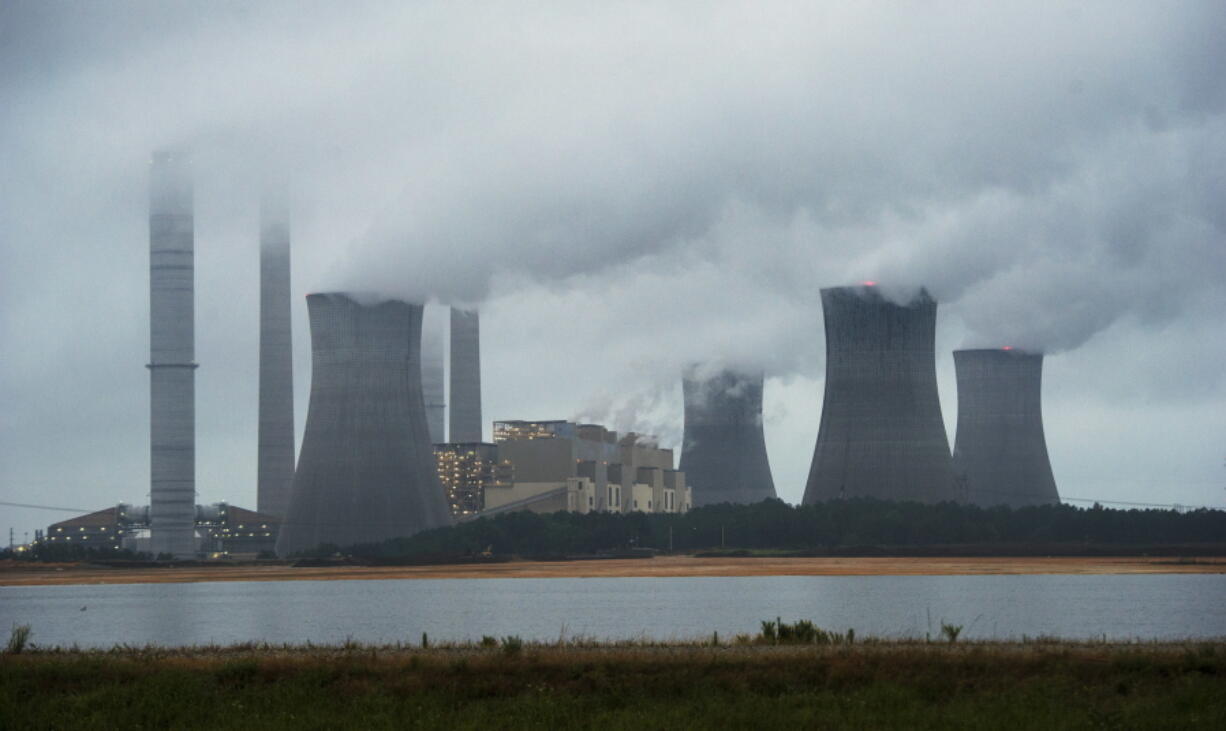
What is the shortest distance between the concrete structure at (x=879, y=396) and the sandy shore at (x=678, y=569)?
370cm

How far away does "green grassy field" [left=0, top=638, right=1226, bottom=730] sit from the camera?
14086mm

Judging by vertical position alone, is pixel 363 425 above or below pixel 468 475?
above

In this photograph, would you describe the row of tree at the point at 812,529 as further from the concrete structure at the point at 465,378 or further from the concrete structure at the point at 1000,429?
the concrete structure at the point at 465,378

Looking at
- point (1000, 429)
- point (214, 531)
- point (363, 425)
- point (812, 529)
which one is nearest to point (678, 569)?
point (812, 529)

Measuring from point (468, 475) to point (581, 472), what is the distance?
620cm

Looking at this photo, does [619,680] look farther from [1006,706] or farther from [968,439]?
[968,439]

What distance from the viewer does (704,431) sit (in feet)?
299

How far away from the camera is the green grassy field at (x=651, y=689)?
14086mm

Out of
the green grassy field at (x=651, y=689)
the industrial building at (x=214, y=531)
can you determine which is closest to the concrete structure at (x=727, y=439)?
the industrial building at (x=214, y=531)

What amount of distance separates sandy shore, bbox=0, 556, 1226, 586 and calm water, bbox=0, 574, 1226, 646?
143 cm

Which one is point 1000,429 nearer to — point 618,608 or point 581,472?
point 581,472

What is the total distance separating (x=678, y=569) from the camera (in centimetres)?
6606

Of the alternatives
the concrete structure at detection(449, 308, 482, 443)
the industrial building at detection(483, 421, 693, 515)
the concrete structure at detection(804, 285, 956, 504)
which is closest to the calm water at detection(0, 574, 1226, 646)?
the concrete structure at detection(804, 285, 956, 504)

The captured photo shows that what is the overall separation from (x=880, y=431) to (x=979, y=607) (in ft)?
73.1
